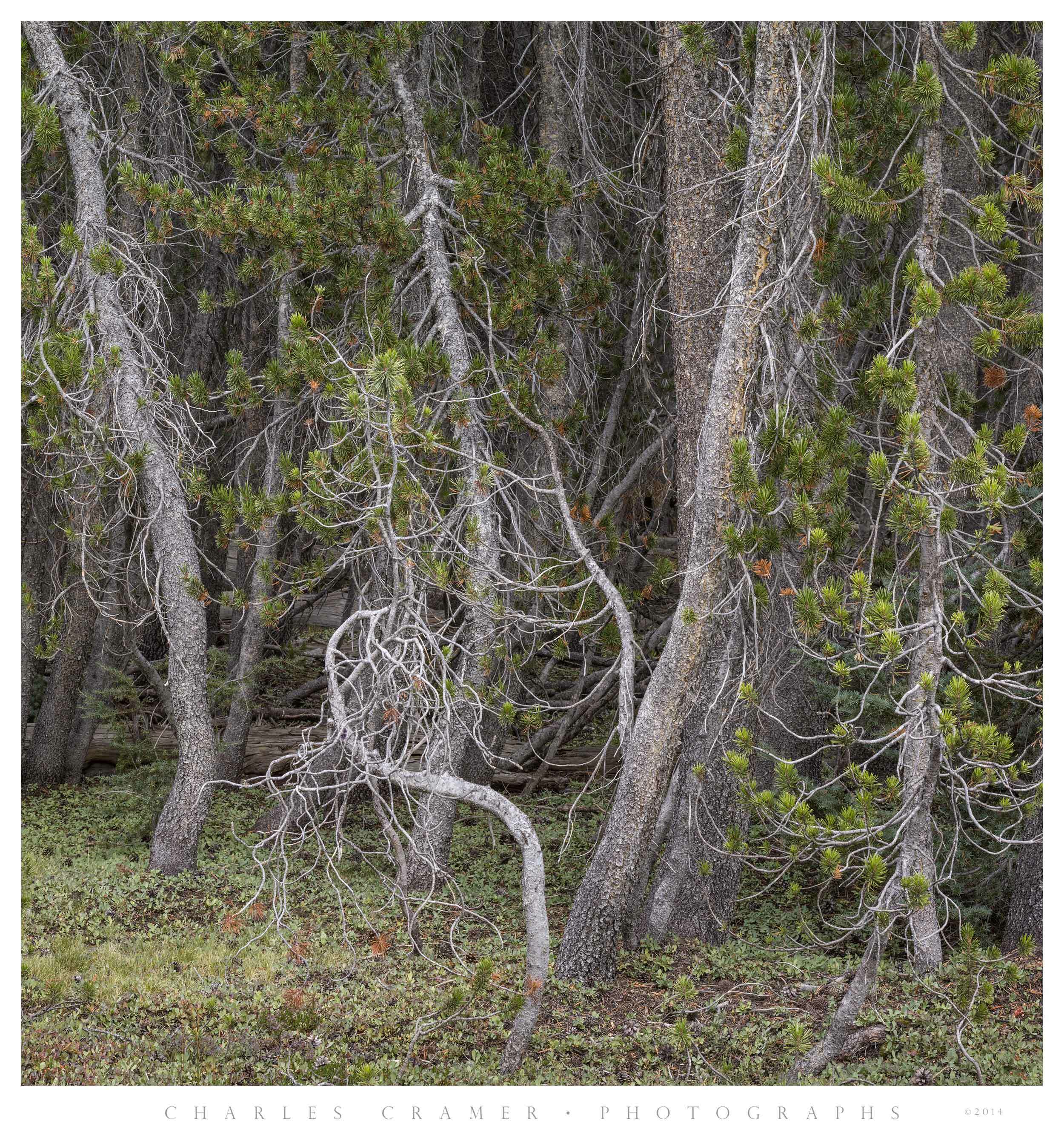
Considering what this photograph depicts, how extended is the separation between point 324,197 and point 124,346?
1.54 metres

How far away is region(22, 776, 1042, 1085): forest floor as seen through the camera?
513 centimetres

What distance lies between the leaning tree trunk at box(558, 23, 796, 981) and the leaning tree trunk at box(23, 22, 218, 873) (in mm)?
2645

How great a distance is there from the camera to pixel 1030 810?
5523 millimetres

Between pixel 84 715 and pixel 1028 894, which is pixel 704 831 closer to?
pixel 1028 894

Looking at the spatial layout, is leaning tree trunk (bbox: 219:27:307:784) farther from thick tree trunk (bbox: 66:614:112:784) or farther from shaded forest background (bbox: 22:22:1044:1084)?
thick tree trunk (bbox: 66:614:112:784)

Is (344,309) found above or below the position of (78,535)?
above

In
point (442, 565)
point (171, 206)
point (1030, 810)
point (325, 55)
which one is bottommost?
point (1030, 810)

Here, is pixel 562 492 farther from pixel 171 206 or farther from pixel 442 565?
pixel 171 206

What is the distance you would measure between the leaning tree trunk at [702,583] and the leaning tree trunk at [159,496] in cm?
265

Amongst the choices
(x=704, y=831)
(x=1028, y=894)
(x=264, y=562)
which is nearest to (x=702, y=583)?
(x=704, y=831)
